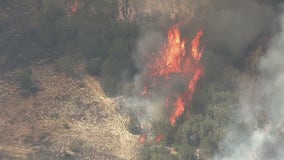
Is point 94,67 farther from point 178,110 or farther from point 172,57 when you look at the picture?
point 178,110

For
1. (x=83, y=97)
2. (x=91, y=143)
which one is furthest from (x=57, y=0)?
(x=91, y=143)

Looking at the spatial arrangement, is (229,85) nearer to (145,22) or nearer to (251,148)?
(251,148)

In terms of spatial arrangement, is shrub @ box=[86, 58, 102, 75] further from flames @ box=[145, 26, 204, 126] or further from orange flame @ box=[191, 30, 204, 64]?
orange flame @ box=[191, 30, 204, 64]

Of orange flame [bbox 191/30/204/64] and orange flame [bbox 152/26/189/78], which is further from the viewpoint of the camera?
orange flame [bbox 152/26/189/78]

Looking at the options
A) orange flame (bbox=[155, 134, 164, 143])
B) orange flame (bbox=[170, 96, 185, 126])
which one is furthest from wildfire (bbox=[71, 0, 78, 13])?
orange flame (bbox=[155, 134, 164, 143])

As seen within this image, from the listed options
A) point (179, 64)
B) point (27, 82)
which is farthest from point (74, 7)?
point (179, 64)

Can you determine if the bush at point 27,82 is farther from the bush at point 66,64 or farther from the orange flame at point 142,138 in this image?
the orange flame at point 142,138
